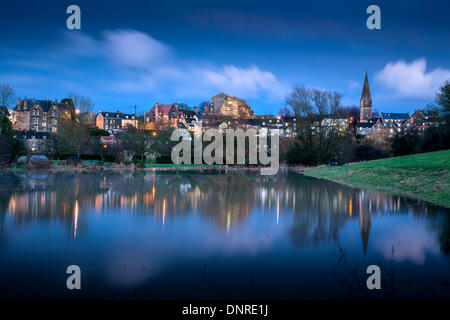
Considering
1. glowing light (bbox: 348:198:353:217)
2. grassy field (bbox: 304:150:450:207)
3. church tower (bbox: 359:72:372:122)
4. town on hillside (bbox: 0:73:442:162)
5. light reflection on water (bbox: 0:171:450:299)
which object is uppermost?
church tower (bbox: 359:72:372:122)

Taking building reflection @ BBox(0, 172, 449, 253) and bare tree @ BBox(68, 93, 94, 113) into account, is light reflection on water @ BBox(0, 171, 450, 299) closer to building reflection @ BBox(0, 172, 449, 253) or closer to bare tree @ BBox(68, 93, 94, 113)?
building reflection @ BBox(0, 172, 449, 253)

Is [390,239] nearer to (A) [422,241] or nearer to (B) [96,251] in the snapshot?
(A) [422,241]

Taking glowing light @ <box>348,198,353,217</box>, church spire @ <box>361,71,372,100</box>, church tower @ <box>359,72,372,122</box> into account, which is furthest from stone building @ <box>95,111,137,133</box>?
glowing light @ <box>348,198,353,217</box>

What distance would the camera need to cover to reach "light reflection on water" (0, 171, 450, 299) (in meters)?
4.77

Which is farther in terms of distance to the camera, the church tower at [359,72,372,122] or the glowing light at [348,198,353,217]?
the church tower at [359,72,372,122]

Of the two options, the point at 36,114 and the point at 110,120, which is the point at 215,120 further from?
→ the point at 110,120

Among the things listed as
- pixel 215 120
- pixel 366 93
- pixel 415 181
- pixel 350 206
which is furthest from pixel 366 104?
pixel 350 206

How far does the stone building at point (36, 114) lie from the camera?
319 ft

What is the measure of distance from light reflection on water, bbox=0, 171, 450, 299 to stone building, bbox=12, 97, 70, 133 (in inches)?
3862

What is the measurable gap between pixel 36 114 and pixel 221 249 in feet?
356

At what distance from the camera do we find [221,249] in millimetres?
6758

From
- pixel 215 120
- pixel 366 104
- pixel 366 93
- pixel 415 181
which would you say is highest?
pixel 366 93

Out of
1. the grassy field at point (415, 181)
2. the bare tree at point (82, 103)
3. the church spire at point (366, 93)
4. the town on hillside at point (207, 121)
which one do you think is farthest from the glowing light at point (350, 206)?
the church spire at point (366, 93)

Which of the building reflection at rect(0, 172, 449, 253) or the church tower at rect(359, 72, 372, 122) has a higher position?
the church tower at rect(359, 72, 372, 122)
